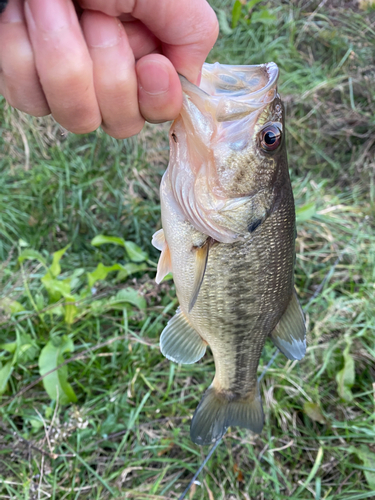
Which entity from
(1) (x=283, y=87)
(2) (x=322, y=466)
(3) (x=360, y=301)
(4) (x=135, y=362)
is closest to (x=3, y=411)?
(4) (x=135, y=362)

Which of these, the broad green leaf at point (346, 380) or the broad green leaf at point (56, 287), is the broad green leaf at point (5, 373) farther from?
the broad green leaf at point (346, 380)

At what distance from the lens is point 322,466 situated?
2.35 m

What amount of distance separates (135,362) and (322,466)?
1.46 metres

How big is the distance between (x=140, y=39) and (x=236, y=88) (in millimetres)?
387

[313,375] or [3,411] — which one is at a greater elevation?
[3,411]

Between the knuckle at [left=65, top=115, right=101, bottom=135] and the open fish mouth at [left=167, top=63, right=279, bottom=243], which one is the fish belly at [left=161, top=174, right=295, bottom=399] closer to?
the open fish mouth at [left=167, top=63, right=279, bottom=243]

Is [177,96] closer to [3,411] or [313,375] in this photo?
[3,411]

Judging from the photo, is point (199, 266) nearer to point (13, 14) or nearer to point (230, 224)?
point (230, 224)

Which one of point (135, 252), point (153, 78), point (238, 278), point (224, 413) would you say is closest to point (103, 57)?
point (153, 78)

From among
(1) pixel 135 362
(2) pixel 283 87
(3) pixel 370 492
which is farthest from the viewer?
(2) pixel 283 87

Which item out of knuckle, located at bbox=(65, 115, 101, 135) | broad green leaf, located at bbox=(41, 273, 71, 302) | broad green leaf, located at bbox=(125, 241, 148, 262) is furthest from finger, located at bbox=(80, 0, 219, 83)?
broad green leaf, located at bbox=(125, 241, 148, 262)

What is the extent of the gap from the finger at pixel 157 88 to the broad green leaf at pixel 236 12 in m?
3.98

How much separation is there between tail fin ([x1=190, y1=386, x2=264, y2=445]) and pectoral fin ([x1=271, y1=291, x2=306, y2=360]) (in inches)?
15.3

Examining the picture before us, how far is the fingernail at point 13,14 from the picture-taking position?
77 cm
